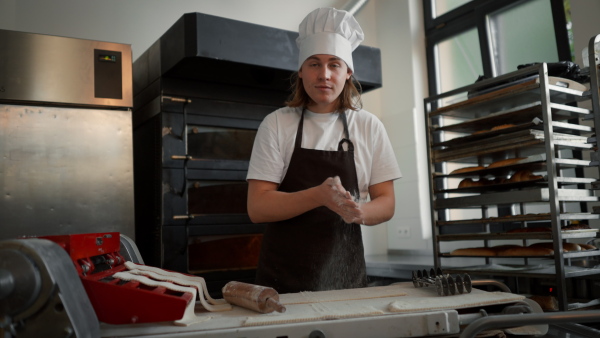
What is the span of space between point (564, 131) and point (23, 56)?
2781 millimetres

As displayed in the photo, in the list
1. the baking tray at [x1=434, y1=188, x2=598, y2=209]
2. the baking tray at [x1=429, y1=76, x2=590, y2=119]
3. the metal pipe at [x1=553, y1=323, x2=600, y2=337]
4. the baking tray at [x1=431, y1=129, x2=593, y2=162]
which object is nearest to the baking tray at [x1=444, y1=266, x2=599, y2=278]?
the baking tray at [x1=434, y1=188, x2=598, y2=209]

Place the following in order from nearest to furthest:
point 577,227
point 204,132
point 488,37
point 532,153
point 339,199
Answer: point 339,199
point 577,227
point 532,153
point 204,132
point 488,37

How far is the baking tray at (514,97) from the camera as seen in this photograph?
2396mm

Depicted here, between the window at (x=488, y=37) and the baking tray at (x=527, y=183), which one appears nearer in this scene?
the baking tray at (x=527, y=183)

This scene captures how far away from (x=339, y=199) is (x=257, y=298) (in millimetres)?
428

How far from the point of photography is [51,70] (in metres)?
2.46

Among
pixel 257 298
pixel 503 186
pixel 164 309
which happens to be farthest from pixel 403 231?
pixel 164 309

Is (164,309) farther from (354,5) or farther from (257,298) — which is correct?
(354,5)

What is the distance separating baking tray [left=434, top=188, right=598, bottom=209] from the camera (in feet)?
7.64

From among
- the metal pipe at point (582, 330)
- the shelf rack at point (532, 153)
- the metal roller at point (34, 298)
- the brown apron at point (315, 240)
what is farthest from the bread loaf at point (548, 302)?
the metal roller at point (34, 298)

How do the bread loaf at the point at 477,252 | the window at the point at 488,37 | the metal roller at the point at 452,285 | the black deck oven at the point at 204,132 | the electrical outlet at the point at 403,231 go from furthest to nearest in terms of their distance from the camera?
the electrical outlet at the point at 403,231 < the window at the point at 488,37 < the bread loaf at the point at 477,252 < the black deck oven at the point at 204,132 < the metal roller at the point at 452,285

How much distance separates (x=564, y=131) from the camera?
2.68 m

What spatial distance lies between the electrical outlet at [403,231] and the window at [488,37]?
120 centimetres

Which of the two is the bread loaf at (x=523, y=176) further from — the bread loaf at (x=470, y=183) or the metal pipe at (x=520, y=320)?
the metal pipe at (x=520, y=320)
